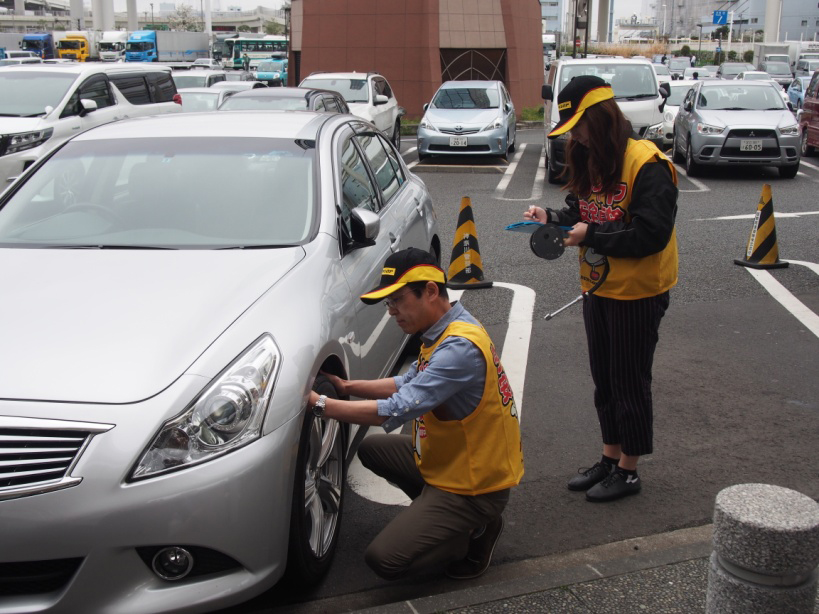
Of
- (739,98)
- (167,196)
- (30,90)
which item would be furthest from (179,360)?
(739,98)

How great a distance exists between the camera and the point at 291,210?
398 centimetres

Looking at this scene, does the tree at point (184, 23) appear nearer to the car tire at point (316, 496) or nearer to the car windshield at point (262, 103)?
the car windshield at point (262, 103)

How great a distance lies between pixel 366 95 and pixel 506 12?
11488mm

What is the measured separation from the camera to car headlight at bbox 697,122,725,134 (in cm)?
1441

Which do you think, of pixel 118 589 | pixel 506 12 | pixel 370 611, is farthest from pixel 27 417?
pixel 506 12

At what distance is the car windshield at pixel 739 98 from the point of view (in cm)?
1530

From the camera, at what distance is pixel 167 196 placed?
161 inches

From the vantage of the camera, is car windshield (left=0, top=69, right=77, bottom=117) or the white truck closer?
car windshield (left=0, top=69, right=77, bottom=117)

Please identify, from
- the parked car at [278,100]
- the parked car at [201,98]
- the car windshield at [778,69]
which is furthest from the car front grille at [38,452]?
the car windshield at [778,69]

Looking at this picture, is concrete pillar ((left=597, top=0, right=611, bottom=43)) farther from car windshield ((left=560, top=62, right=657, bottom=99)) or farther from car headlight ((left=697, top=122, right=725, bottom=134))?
Result: car headlight ((left=697, top=122, right=725, bottom=134))

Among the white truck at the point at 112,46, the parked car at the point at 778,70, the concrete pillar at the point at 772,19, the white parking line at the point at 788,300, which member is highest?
the concrete pillar at the point at 772,19

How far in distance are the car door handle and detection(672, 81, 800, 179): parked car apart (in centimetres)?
1102

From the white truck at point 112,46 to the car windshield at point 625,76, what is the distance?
46111 mm

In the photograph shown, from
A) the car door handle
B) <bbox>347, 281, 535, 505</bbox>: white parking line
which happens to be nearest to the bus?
<bbox>347, 281, 535, 505</bbox>: white parking line
